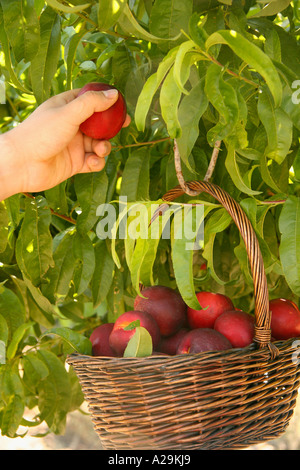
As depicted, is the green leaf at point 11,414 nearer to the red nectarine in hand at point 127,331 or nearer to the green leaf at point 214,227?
the red nectarine in hand at point 127,331

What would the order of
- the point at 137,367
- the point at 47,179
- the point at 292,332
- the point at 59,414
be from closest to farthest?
the point at 137,367
the point at 292,332
the point at 47,179
the point at 59,414

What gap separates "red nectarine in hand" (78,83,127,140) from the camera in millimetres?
781

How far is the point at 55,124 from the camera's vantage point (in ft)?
2.52

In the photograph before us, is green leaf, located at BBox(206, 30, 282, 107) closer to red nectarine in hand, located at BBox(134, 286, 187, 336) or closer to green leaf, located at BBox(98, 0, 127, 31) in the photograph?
green leaf, located at BBox(98, 0, 127, 31)

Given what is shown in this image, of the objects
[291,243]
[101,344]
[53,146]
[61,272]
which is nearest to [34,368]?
[61,272]

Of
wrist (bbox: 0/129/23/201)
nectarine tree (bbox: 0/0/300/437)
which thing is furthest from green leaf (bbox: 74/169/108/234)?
wrist (bbox: 0/129/23/201)

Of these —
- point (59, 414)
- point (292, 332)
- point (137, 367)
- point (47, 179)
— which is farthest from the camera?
point (59, 414)

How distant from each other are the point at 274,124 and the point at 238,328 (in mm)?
243

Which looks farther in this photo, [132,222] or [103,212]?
[103,212]

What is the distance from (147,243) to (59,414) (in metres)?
0.66

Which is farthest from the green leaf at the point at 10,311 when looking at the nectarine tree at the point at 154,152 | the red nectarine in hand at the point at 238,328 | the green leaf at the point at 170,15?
the green leaf at the point at 170,15
